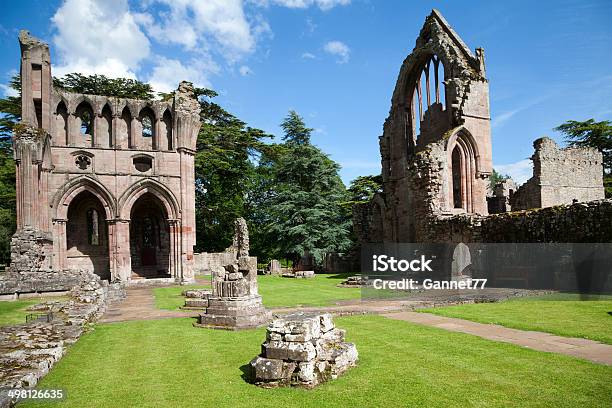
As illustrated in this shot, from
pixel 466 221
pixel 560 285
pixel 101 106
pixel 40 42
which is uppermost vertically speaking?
pixel 40 42

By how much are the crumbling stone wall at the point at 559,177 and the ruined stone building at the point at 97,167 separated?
20975mm

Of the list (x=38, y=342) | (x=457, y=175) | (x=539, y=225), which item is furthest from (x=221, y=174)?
(x=38, y=342)

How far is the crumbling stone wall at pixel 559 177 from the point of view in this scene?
90.4ft

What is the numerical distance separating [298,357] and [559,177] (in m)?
27.9

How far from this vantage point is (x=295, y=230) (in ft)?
104

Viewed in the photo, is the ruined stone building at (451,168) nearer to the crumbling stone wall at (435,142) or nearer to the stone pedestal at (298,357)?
the crumbling stone wall at (435,142)

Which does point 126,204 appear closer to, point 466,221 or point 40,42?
point 40,42

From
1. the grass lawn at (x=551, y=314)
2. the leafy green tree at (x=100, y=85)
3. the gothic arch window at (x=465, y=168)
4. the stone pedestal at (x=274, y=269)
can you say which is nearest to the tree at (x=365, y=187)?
the stone pedestal at (x=274, y=269)

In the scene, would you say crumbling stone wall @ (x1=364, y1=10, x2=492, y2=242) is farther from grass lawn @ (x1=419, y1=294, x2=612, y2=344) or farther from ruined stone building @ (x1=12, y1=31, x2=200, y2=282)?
ruined stone building @ (x1=12, y1=31, x2=200, y2=282)

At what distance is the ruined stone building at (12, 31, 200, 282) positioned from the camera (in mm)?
22391

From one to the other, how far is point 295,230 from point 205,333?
22.8 meters

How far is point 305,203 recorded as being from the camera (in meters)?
33.3

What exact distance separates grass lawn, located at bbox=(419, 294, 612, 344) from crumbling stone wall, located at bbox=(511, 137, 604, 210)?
53.8 ft

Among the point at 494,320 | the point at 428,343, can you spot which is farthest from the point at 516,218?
the point at 428,343
